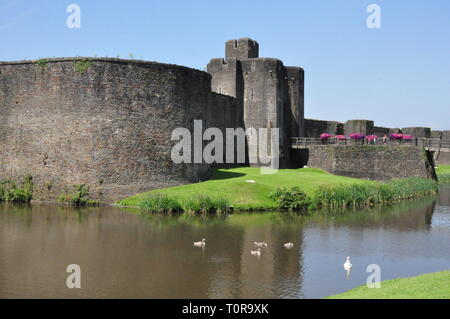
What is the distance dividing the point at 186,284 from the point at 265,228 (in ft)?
25.0

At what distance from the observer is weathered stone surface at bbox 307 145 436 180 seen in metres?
34.6

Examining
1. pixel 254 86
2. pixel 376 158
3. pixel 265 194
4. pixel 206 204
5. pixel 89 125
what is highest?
pixel 254 86

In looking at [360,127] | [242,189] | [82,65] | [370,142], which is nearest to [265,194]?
[242,189]

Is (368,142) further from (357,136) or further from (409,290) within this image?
(409,290)

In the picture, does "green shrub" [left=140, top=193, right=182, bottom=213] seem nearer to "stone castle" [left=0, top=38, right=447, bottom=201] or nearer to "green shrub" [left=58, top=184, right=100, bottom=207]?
"stone castle" [left=0, top=38, right=447, bottom=201]

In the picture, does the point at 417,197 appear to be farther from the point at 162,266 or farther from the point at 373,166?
the point at 162,266

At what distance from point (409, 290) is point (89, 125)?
17506 millimetres

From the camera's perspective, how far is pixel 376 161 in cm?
3556

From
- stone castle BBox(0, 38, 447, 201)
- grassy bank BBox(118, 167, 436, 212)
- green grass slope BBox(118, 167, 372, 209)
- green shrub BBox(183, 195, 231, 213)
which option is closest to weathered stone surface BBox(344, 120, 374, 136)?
grassy bank BBox(118, 167, 436, 212)

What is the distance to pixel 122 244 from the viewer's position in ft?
52.7

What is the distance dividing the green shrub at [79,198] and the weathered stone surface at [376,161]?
18.4m

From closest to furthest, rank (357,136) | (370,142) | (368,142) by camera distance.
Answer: (357,136)
(370,142)
(368,142)

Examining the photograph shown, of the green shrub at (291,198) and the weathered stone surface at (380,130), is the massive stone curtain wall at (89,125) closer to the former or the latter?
the green shrub at (291,198)
